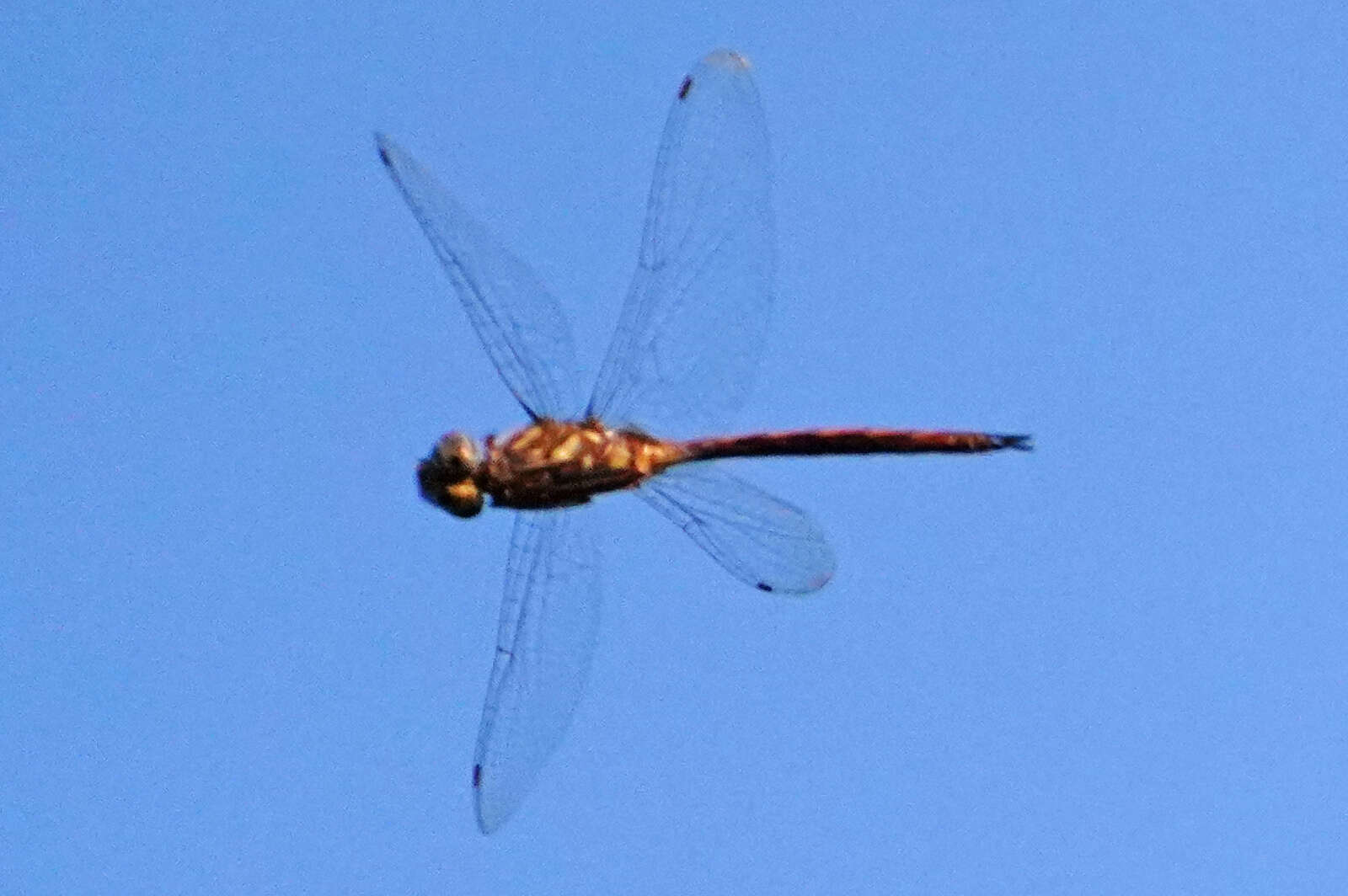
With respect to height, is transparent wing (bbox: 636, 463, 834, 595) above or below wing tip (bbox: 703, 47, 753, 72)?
below

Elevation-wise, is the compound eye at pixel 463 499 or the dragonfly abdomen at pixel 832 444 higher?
the dragonfly abdomen at pixel 832 444

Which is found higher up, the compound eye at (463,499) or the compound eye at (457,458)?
the compound eye at (457,458)

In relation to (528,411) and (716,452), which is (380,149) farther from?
(716,452)

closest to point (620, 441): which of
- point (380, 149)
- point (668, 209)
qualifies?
point (668, 209)

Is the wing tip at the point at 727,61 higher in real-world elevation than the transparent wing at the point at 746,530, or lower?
higher

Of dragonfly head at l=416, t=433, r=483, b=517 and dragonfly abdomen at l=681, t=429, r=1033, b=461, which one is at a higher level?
dragonfly abdomen at l=681, t=429, r=1033, b=461
